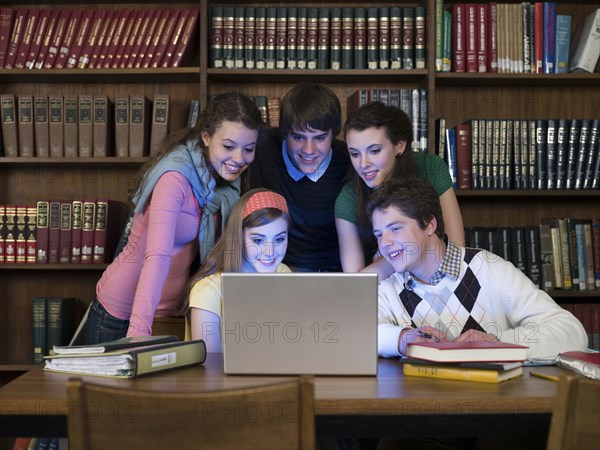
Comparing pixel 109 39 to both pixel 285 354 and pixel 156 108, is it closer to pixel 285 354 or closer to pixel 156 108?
pixel 156 108

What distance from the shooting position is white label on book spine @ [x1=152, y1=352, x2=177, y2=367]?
4.59 feet

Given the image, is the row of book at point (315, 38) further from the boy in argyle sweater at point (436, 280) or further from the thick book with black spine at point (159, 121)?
the boy in argyle sweater at point (436, 280)

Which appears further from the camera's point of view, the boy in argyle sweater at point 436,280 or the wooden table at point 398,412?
the boy in argyle sweater at point 436,280

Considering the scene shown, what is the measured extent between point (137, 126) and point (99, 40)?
1.26 feet

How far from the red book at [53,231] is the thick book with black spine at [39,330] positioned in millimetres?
187

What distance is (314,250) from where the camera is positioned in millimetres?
2436

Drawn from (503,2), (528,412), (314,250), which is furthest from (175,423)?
(503,2)

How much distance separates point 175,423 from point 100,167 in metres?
2.50

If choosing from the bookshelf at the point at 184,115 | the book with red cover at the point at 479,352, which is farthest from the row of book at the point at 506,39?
the book with red cover at the point at 479,352

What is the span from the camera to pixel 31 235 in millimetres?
3098

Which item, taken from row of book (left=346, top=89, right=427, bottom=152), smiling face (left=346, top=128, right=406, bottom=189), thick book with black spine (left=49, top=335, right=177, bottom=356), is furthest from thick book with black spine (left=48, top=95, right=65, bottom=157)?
thick book with black spine (left=49, top=335, right=177, bottom=356)

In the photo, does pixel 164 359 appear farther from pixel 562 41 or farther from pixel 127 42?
pixel 562 41

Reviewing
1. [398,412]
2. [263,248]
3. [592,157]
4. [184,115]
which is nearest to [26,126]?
[184,115]

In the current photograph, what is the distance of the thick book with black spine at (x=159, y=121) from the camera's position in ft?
10.0
